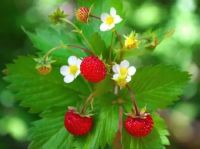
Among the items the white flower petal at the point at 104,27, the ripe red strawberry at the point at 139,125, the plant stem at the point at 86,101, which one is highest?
the white flower petal at the point at 104,27

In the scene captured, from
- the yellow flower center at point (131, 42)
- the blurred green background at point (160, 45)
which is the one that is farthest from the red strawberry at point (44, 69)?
the blurred green background at point (160, 45)

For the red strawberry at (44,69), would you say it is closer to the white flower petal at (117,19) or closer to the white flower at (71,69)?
the white flower at (71,69)

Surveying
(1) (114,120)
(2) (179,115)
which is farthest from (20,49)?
(1) (114,120)

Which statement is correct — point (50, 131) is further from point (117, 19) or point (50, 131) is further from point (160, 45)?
point (160, 45)

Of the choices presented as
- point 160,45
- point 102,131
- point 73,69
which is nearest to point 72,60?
point 73,69

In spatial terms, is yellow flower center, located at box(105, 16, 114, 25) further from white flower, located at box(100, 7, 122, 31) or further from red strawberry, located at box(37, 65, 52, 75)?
red strawberry, located at box(37, 65, 52, 75)

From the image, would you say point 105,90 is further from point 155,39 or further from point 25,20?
point 25,20

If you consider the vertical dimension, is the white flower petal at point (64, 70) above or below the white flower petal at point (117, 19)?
below
